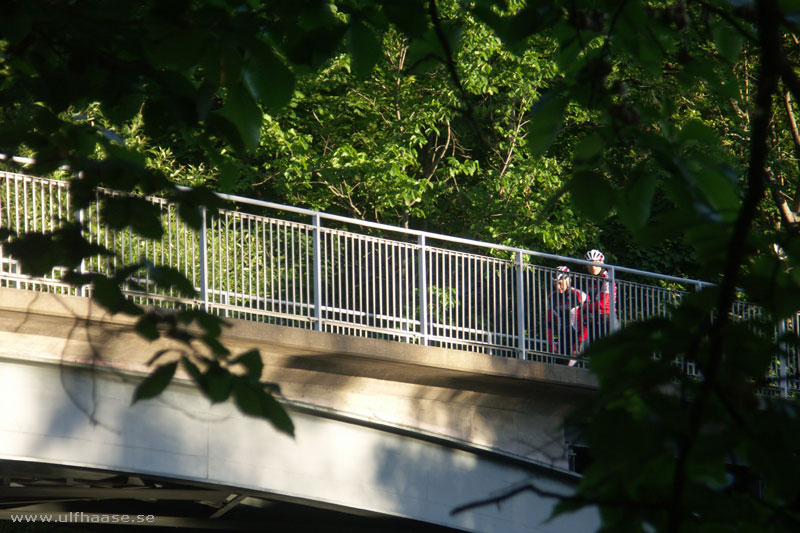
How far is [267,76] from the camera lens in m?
2.14

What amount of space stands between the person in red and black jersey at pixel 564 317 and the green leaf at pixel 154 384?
32.1 feet

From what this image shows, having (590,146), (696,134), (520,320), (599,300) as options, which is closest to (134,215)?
(590,146)

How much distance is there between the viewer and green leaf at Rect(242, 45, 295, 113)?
213 cm

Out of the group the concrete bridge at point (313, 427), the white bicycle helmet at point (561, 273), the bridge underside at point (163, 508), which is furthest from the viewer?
the bridge underside at point (163, 508)

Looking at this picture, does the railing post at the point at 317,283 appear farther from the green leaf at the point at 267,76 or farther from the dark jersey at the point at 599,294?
the green leaf at the point at 267,76

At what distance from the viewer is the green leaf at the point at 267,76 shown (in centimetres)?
213

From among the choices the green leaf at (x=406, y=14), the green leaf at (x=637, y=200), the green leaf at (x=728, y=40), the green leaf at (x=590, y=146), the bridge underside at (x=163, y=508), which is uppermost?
the green leaf at (x=406, y=14)

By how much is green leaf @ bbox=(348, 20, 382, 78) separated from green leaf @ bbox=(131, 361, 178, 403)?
103 centimetres

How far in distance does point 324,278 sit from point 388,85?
9.96 meters

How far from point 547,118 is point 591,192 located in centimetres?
26

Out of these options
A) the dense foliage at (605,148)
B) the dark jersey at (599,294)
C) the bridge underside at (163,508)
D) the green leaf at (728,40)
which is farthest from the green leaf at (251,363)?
the bridge underside at (163,508)

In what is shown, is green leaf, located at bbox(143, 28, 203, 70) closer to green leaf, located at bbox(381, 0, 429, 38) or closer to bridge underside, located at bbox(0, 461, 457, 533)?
green leaf, located at bbox(381, 0, 429, 38)

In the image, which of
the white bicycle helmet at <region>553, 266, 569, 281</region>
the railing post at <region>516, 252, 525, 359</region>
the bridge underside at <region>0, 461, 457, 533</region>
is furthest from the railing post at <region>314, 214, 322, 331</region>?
→ the bridge underside at <region>0, 461, 457, 533</region>

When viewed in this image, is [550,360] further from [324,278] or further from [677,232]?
[677,232]
